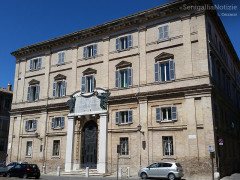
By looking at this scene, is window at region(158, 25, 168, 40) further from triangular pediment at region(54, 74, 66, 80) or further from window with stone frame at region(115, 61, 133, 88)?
triangular pediment at region(54, 74, 66, 80)

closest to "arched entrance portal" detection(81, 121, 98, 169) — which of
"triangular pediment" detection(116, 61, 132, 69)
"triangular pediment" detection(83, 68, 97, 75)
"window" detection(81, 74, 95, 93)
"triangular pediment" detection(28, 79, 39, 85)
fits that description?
"window" detection(81, 74, 95, 93)

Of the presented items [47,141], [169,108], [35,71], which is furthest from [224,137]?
[35,71]

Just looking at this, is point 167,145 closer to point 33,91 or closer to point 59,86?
point 59,86

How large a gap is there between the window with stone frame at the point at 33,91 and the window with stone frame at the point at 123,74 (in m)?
11.5

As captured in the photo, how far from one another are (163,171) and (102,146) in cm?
735

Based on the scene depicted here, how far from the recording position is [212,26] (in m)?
26.6

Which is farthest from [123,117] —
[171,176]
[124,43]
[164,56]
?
[171,176]

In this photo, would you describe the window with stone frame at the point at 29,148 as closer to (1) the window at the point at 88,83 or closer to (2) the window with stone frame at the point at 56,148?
(2) the window with stone frame at the point at 56,148

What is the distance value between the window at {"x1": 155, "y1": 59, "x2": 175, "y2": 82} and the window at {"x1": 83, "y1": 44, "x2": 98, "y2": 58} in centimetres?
799

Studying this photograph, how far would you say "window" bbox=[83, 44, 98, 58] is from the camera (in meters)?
29.8

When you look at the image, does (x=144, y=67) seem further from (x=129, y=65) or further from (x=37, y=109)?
(x=37, y=109)

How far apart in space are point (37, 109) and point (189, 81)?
1856 cm

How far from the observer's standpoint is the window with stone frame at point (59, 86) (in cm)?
3080

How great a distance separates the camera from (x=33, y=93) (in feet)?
111
